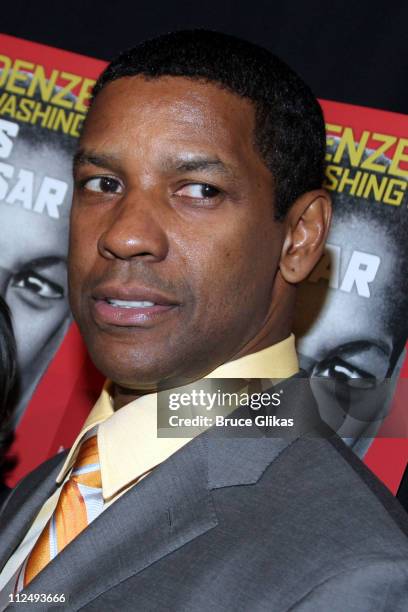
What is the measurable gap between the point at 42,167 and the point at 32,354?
1.70 ft

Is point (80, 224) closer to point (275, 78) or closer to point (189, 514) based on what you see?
point (275, 78)

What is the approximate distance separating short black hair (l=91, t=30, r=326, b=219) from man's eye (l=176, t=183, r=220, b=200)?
4.7 inches

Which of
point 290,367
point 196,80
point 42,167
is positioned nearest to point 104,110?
point 196,80

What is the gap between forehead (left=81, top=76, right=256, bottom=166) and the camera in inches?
56.4

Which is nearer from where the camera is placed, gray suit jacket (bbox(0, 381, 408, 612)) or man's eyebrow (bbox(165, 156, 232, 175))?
gray suit jacket (bbox(0, 381, 408, 612))

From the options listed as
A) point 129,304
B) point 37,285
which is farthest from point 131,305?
point 37,285

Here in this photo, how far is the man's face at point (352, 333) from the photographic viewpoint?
6.42ft

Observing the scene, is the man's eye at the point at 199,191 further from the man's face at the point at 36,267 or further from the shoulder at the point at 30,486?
→ the man's face at the point at 36,267

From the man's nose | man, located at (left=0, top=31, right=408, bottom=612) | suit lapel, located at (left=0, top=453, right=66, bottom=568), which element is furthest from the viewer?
suit lapel, located at (left=0, top=453, right=66, bottom=568)

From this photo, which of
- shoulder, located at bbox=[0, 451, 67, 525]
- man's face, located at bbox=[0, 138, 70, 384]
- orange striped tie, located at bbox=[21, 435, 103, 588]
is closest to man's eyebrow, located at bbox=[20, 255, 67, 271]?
man's face, located at bbox=[0, 138, 70, 384]

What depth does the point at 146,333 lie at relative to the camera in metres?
1.42

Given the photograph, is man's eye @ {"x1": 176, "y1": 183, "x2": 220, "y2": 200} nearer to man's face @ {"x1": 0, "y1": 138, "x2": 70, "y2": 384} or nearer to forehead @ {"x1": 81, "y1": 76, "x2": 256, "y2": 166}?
forehead @ {"x1": 81, "y1": 76, "x2": 256, "y2": 166}

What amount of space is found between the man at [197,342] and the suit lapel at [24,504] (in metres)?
0.03

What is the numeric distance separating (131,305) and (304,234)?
35 centimetres
